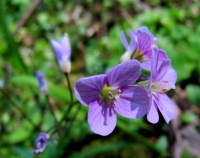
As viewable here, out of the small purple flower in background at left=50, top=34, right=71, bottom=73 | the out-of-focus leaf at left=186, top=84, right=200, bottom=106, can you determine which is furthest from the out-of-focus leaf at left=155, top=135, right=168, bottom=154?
the small purple flower in background at left=50, top=34, right=71, bottom=73

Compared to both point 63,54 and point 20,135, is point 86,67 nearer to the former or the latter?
point 20,135

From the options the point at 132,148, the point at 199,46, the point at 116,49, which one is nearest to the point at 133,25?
the point at 116,49

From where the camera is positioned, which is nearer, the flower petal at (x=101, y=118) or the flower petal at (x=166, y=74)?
the flower petal at (x=101, y=118)

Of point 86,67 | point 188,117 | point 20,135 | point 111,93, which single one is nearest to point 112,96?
point 111,93

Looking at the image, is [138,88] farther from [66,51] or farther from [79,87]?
[66,51]

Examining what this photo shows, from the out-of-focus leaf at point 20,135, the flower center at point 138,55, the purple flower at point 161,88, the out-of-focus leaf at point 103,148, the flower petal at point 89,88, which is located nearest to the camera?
the flower petal at point 89,88

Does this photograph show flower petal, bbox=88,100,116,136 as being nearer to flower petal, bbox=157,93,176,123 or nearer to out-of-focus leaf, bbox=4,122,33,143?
flower petal, bbox=157,93,176,123

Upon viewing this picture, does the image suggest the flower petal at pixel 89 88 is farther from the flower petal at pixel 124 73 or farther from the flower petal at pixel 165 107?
the flower petal at pixel 165 107

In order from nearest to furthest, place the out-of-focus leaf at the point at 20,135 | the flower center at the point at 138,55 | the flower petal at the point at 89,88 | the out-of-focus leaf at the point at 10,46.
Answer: the flower petal at the point at 89,88, the flower center at the point at 138,55, the out-of-focus leaf at the point at 20,135, the out-of-focus leaf at the point at 10,46

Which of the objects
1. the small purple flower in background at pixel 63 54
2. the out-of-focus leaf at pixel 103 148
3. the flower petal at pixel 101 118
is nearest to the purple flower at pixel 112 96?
the flower petal at pixel 101 118
